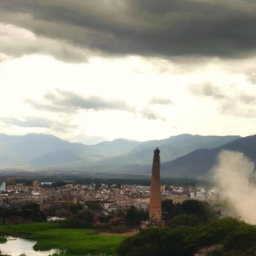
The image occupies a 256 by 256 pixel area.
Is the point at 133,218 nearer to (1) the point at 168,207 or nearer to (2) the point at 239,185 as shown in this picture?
(1) the point at 168,207

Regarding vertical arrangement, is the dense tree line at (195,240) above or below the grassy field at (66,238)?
above

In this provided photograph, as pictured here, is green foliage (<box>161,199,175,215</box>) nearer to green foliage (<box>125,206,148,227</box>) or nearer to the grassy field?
green foliage (<box>125,206,148,227</box>)

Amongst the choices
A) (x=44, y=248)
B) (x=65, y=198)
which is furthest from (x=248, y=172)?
(x=65, y=198)

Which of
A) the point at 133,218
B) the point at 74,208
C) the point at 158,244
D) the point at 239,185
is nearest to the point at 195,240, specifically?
the point at 158,244

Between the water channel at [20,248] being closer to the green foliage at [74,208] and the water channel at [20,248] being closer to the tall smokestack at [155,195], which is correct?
the tall smokestack at [155,195]

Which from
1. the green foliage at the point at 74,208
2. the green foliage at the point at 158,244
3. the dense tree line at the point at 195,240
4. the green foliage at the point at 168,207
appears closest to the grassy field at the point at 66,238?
the green foliage at the point at 158,244

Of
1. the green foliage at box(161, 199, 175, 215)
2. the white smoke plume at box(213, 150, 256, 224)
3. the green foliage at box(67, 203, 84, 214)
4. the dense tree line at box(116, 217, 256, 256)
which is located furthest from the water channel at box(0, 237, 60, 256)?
the green foliage at box(67, 203, 84, 214)
